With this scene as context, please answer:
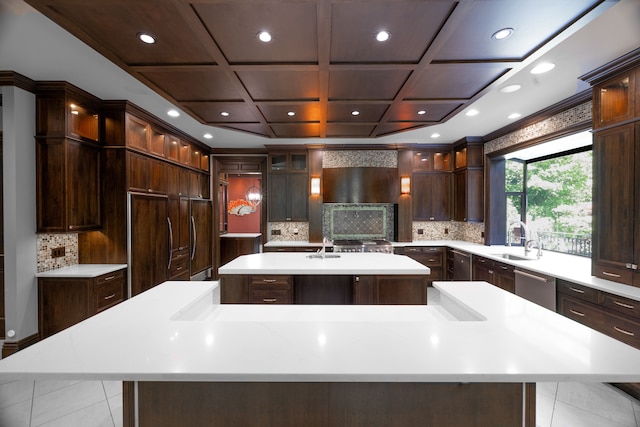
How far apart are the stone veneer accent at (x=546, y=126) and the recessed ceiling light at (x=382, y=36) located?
2844 mm

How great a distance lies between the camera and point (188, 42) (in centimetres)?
190

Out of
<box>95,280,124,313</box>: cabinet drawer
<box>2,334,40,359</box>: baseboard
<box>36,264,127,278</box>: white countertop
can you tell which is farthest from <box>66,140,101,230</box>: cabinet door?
<box>2,334,40,359</box>: baseboard

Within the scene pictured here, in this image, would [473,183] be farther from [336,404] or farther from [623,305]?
[336,404]

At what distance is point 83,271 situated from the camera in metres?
3.06

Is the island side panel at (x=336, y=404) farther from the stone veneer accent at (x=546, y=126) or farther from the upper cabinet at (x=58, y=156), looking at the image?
the stone veneer accent at (x=546, y=126)

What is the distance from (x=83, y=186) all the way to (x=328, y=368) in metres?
3.71

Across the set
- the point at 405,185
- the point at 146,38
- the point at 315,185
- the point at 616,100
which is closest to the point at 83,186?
the point at 146,38

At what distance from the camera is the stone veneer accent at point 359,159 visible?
18.7ft

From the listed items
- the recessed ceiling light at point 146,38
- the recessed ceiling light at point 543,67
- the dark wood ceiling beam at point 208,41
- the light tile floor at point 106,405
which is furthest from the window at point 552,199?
the recessed ceiling light at point 146,38

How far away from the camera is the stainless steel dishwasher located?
2.90 m

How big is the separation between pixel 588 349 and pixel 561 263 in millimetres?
2937

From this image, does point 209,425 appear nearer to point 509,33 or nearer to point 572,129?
point 509,33

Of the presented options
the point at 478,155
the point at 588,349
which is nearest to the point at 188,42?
the point at 588,349

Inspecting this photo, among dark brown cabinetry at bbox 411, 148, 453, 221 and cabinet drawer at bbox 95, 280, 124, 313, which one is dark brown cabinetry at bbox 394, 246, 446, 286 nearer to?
dark brown cabinetry at bbox 411, 148, 453, 221
